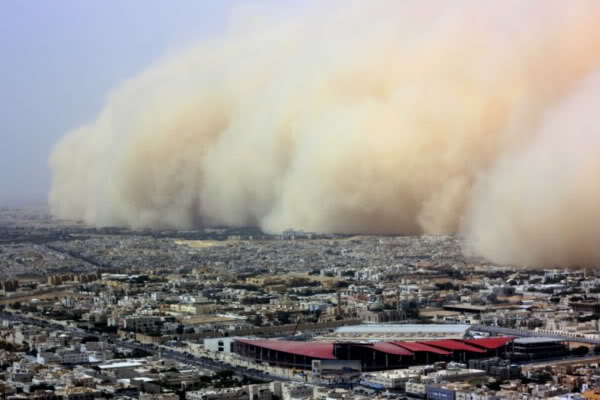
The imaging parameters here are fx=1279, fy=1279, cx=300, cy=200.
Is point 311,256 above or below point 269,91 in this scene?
below

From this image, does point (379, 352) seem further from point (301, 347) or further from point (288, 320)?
point (288, 320)

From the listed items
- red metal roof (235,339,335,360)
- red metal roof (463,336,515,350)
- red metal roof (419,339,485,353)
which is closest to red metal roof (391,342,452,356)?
red metal roof (419,339,485,353)

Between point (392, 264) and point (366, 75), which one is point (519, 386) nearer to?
point (392, 264)

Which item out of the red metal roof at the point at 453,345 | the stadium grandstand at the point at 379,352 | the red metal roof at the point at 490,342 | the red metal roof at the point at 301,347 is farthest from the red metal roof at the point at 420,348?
the red metal roof at the point at 301,347

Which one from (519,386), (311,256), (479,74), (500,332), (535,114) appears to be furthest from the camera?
(311,256)

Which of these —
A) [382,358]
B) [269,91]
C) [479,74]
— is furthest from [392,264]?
[382,358]

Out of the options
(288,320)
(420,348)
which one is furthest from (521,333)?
(288,320)

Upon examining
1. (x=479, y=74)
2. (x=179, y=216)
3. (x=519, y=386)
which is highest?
(x=479, y=74)
